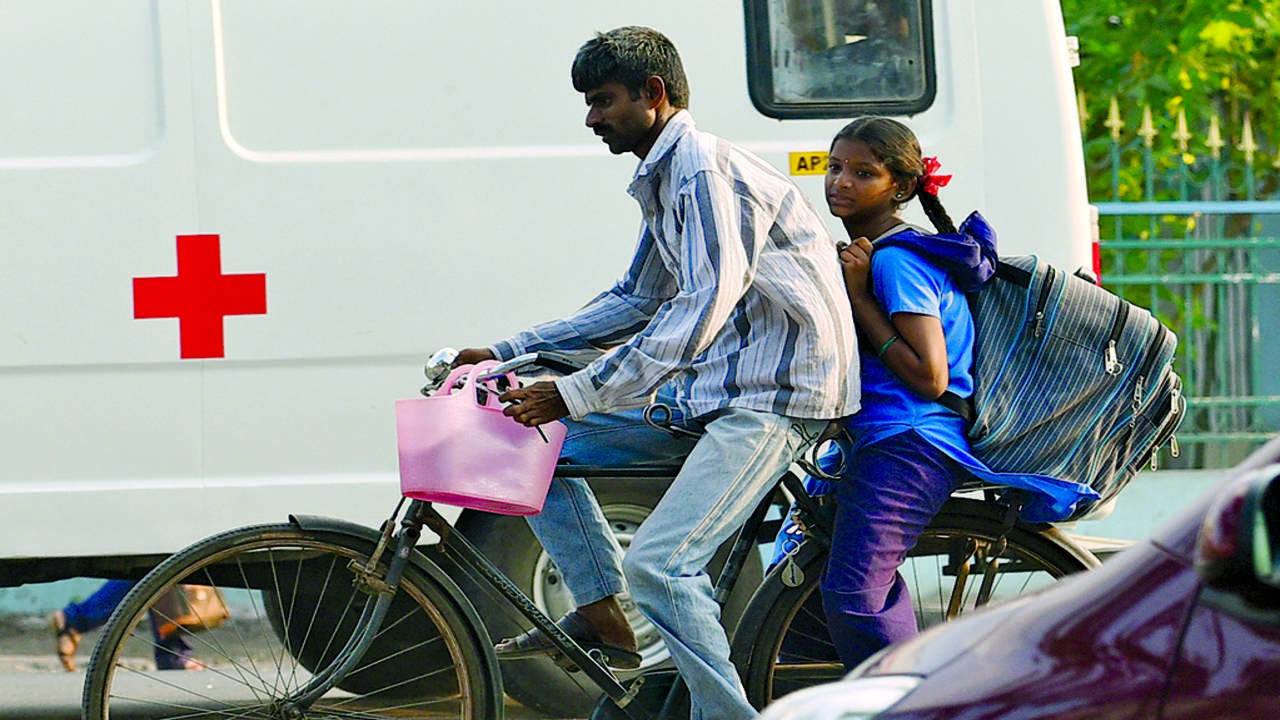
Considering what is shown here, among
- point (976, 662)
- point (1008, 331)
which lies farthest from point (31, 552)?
point (976, 662)

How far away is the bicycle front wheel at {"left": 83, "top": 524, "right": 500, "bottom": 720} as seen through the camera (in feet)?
11.2

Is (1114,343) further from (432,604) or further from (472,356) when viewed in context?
(432,604)

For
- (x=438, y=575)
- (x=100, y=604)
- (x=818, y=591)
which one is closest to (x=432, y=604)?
(x=438, y=575)

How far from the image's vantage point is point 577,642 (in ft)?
11.6

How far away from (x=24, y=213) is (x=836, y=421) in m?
2.21

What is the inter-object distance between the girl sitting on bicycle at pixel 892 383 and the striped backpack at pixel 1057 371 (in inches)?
1.5

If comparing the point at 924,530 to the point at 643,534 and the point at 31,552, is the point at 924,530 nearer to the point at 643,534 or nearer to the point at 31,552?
the point at 643,534

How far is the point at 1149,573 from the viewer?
1831 millimetres

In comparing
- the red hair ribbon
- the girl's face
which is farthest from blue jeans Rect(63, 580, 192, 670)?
the red hair ribbon

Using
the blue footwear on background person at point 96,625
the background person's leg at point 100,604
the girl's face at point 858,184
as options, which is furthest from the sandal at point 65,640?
the girl's face at point 858,184

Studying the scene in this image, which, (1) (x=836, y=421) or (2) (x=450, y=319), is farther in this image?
(2) (x=450, y=319)

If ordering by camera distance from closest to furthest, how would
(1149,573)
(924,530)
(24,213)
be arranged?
(1149,573), (924,530), (24,213)

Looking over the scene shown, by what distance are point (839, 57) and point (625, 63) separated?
145 cm

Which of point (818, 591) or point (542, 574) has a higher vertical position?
point (818, 591)
